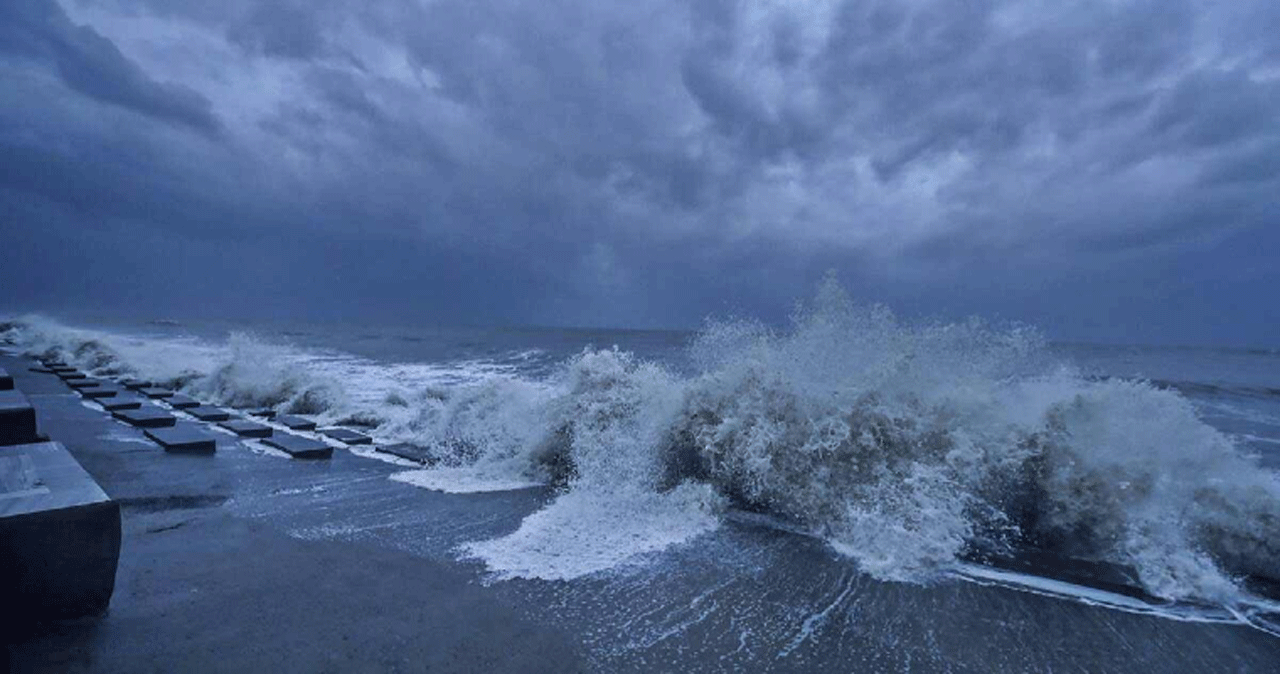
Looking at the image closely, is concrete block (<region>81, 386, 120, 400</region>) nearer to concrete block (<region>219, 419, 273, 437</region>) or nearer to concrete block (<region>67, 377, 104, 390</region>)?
concrete block (<region>67, 377, 104, 390</region>)

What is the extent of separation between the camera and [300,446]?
7.84 metres

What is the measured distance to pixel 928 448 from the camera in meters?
5.96

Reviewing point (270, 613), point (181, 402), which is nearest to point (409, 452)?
point (270, 613)

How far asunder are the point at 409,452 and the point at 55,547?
5.04 metres

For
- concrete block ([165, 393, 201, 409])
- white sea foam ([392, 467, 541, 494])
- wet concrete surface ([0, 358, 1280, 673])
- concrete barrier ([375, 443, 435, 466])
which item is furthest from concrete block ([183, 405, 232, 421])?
wet concrete surface ([0, 358, 1280, 673])

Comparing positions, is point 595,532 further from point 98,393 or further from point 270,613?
point 98,393

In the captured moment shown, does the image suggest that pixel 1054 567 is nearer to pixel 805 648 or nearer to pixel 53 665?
pixel 805 648

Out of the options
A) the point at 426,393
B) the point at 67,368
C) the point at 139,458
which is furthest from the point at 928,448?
the point at 67,368

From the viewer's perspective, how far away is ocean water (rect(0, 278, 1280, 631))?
4.63m

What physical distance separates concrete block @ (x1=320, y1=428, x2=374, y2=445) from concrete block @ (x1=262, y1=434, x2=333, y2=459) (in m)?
0.39

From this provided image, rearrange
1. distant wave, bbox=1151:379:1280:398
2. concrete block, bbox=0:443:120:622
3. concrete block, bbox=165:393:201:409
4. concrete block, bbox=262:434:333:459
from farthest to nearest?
1. distant wave, bbox=1151:379:1280:398
2. concrete block, bbox=165:393:201:409
3. concrete block, bbox=262:434:333:459
4. concrete block, bbox=0:443:120:622

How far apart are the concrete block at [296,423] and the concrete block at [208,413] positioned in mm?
823

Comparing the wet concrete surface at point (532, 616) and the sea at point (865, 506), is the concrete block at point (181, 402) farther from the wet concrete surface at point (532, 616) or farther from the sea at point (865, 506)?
the wet concrete surface at point (532, 616)

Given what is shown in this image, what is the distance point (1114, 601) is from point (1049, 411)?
7.53 feet
